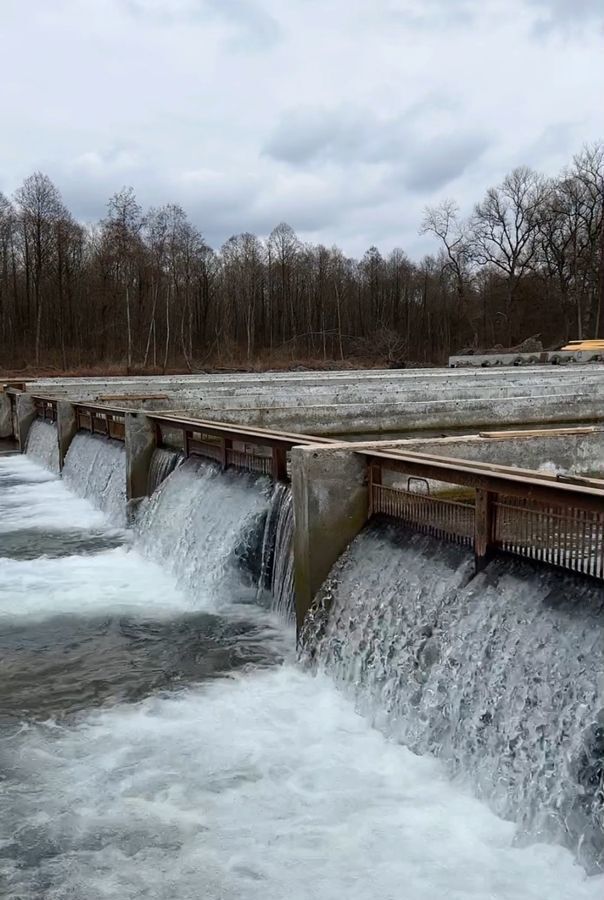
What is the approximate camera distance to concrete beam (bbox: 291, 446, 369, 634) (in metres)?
7.12

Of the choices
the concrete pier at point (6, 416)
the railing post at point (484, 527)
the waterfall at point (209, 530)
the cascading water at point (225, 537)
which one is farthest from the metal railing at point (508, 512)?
the concrete pier at point (6, 416)

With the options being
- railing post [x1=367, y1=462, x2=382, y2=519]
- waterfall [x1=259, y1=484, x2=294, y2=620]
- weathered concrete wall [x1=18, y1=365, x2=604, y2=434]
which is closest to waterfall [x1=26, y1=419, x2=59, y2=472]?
weathered concrete wall [x1=18, y1=365, x2=604, y2=434]

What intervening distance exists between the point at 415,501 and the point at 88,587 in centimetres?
486

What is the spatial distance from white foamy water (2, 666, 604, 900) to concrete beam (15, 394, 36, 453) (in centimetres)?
1742

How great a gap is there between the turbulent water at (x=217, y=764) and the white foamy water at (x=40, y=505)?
358 cm

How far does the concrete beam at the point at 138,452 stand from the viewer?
503 inches

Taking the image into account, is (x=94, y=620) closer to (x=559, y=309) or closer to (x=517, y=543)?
(x=517, y=543)

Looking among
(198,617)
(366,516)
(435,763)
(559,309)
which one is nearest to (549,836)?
(435,763)

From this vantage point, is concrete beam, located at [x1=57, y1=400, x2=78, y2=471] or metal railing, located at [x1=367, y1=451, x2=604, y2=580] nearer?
metal railing, located at [x1=367, y1=451, x2=604, y2=580]

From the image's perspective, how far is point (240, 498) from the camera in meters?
9.38

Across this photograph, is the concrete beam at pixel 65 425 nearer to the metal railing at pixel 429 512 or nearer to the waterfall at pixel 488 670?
the metal railing at pixel 429 512

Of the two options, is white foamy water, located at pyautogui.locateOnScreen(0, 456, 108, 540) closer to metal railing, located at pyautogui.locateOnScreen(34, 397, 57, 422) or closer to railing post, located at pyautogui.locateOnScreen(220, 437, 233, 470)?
metal railing, located at pyautogui.locateOnScreen(34, 397, 57, 422)

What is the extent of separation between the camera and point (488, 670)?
523cm

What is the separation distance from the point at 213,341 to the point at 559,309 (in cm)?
2653
